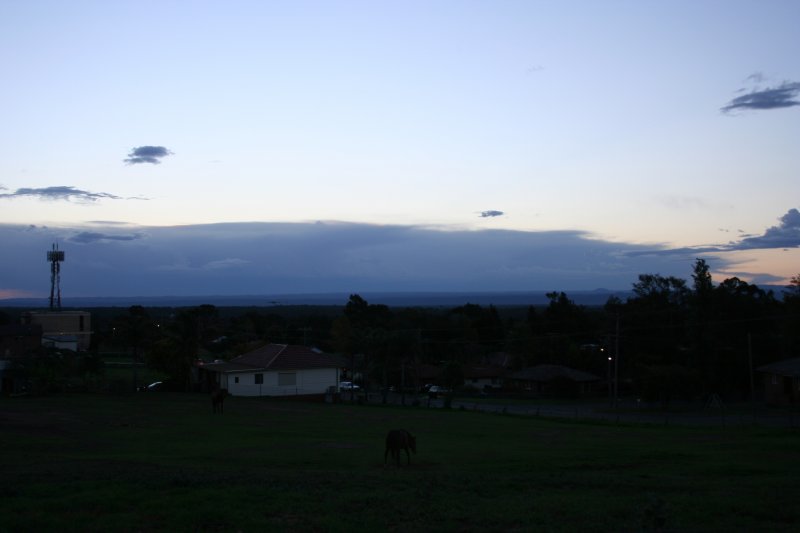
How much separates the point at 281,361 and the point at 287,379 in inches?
60.7

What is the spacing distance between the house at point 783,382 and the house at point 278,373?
3539cm

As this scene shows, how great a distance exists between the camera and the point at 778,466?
19.3 m

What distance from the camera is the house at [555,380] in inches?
2948

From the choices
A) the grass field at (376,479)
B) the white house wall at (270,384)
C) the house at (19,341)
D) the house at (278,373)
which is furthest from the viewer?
the house at (278,373)

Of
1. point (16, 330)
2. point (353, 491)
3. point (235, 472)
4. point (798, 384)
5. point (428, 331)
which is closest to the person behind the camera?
point (353, 491)

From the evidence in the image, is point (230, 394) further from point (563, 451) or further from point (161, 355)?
point (563, 451)

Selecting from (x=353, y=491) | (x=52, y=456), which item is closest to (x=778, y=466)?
(x=353, y=491)

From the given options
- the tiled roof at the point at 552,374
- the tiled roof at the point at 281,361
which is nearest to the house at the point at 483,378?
the tiled roof at the point at 552,374

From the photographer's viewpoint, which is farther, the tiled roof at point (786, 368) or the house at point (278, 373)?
the house at point (278, 373)

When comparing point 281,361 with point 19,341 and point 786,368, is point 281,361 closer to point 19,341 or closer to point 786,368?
point 19,341

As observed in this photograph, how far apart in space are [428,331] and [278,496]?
88.3m

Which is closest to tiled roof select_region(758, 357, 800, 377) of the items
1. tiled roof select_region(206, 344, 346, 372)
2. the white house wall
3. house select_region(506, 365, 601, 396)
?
house select_region(506, 365, 601, 396)

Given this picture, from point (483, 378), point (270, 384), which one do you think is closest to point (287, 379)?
point (270, 384)

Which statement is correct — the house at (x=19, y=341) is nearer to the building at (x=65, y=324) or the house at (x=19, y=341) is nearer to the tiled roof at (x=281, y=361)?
the building at (x=65, y=324)
